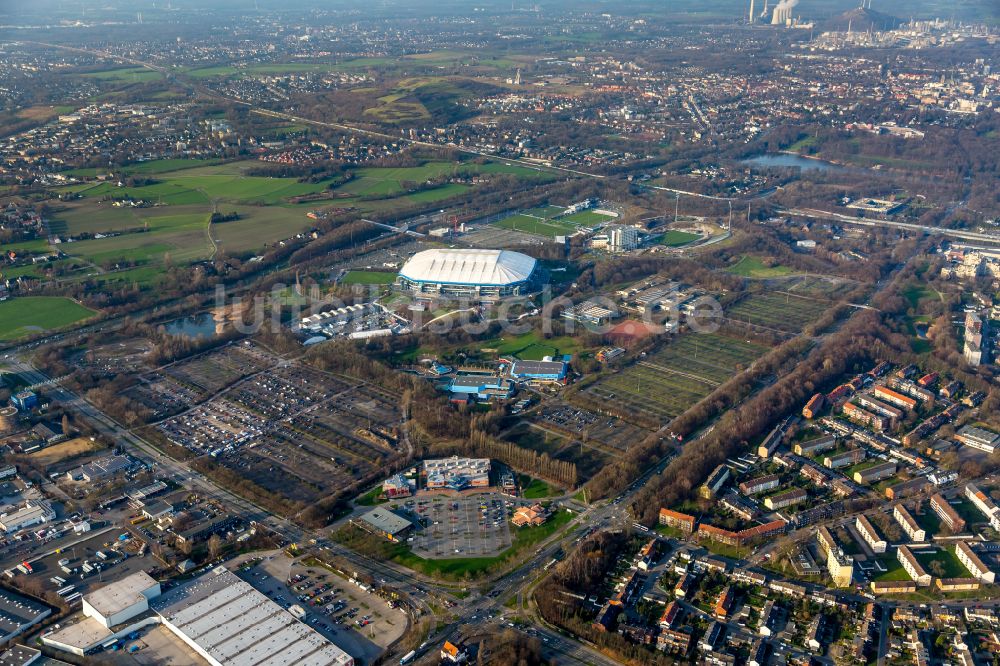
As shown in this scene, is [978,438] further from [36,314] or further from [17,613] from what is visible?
[36,314]

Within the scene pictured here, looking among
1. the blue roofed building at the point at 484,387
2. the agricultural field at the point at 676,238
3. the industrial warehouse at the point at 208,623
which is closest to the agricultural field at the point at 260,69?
the agricultural field at the point at 676,238

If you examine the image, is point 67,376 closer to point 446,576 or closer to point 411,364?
point 411,364

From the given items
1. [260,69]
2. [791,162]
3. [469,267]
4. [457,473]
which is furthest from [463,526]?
[260,69]

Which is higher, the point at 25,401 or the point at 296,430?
the point at 25,401

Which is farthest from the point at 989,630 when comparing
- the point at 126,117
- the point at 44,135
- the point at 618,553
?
the point at 126,117

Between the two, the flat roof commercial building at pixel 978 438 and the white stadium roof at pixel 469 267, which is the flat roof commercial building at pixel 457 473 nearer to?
the white stadium roof at pixel 469 267

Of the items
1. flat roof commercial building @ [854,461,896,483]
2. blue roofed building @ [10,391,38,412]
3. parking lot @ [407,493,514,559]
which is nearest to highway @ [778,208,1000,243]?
flat roof commercial building @ [854,461,896,483]

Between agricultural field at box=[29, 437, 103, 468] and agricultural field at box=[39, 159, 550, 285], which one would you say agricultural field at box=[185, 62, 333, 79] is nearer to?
agricultural field at box=[39, 159, 550, 285]
